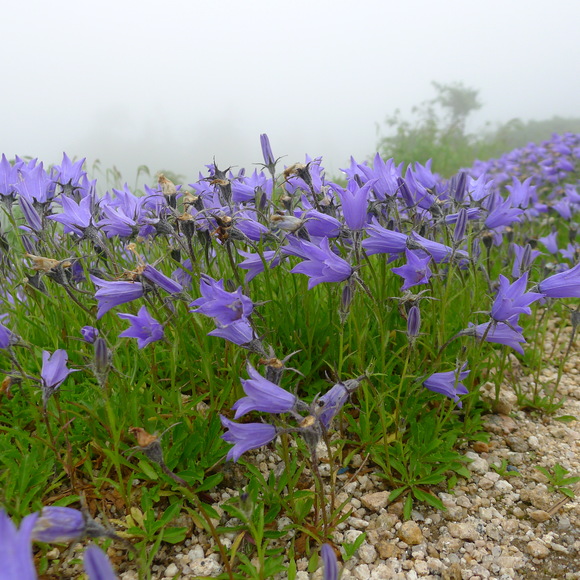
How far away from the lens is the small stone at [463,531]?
2061mm

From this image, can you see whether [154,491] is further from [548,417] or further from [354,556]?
[548,417]

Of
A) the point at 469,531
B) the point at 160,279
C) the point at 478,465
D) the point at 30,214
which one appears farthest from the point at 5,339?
the point at 478,465

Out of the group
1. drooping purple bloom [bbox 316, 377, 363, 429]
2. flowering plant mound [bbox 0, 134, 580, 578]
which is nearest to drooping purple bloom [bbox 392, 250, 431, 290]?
flowering plant mound [bbox 0, 134, 580, 578]

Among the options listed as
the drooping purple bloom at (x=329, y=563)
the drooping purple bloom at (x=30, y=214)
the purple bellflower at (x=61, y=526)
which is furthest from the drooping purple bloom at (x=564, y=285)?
the drooping purple bloom at (x=30, y=214)

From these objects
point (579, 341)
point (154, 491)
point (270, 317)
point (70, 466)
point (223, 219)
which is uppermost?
point (223, 219)

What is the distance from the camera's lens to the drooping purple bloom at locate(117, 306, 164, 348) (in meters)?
1.90

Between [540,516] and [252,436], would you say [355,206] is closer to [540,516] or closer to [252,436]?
[252,436]

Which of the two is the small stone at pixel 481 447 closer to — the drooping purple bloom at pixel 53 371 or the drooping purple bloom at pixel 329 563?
the drooping purple bloom at pixel 329 563

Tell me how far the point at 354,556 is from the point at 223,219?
1.51m

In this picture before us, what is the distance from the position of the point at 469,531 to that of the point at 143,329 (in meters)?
1.68

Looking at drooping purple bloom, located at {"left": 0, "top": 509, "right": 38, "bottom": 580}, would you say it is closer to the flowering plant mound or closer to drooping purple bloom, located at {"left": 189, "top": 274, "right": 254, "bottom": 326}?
the flowering plant mound

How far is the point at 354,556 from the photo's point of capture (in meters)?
1.95

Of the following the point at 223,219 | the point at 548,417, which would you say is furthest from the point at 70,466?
the point at 548,417

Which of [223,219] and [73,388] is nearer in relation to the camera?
[223,219]
